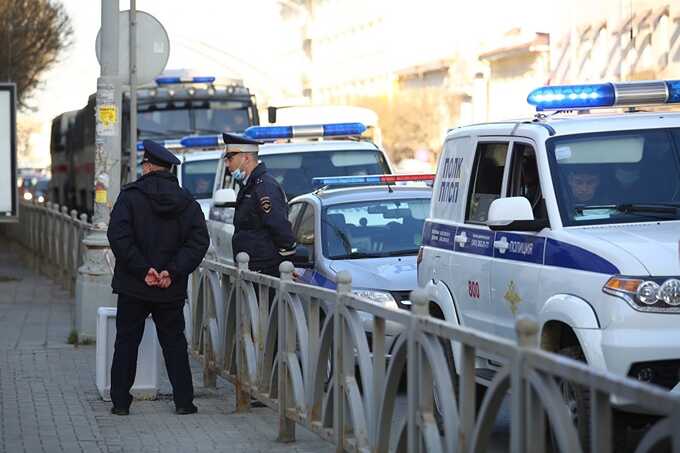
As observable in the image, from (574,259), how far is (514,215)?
50cm

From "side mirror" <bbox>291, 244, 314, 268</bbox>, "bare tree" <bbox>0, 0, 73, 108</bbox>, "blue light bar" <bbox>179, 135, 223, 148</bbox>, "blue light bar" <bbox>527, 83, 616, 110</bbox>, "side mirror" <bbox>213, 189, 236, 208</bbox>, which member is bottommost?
"side mirror" <bbox>291, 244, 314, 268</bbox>

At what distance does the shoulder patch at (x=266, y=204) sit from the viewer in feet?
35.9

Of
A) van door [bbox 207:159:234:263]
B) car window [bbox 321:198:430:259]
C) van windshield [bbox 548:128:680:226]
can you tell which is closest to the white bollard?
car window [bbox 321:198:430:259]

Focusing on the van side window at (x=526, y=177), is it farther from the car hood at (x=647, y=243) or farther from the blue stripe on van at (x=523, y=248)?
the car hood at (x=647, y=243)

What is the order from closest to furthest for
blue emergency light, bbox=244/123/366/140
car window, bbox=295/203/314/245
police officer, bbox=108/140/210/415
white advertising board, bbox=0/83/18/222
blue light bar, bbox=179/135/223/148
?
police officer, bbox=108/140/210/415
car window, bbox=295/203/314/245
blue emergency light, bbox=244/123/366/140
white advertising board, bbox=0/83/18/222
blue light bar, bbox=179/135/223/148

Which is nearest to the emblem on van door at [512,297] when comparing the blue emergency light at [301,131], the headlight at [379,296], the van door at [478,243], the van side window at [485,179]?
the van door at [478,243]

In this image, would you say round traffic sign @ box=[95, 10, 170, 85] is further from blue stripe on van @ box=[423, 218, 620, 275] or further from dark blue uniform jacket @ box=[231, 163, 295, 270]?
blue stripe on van @ box=[423, 218, 620, 275]

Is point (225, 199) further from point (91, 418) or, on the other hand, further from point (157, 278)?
point (91, 418)

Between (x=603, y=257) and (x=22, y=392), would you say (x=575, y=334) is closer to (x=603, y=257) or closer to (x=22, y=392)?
(x=603, y=257)

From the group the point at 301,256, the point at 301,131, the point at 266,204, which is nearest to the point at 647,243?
the point at 266,204

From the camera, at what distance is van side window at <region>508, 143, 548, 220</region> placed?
868 centimetres

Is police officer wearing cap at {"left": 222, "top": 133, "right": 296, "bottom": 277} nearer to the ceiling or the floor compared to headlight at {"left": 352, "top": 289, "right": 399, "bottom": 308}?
nearer to the ceiling

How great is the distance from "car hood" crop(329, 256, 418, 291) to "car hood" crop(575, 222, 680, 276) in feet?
11.7

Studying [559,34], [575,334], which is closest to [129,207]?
[575,334]
